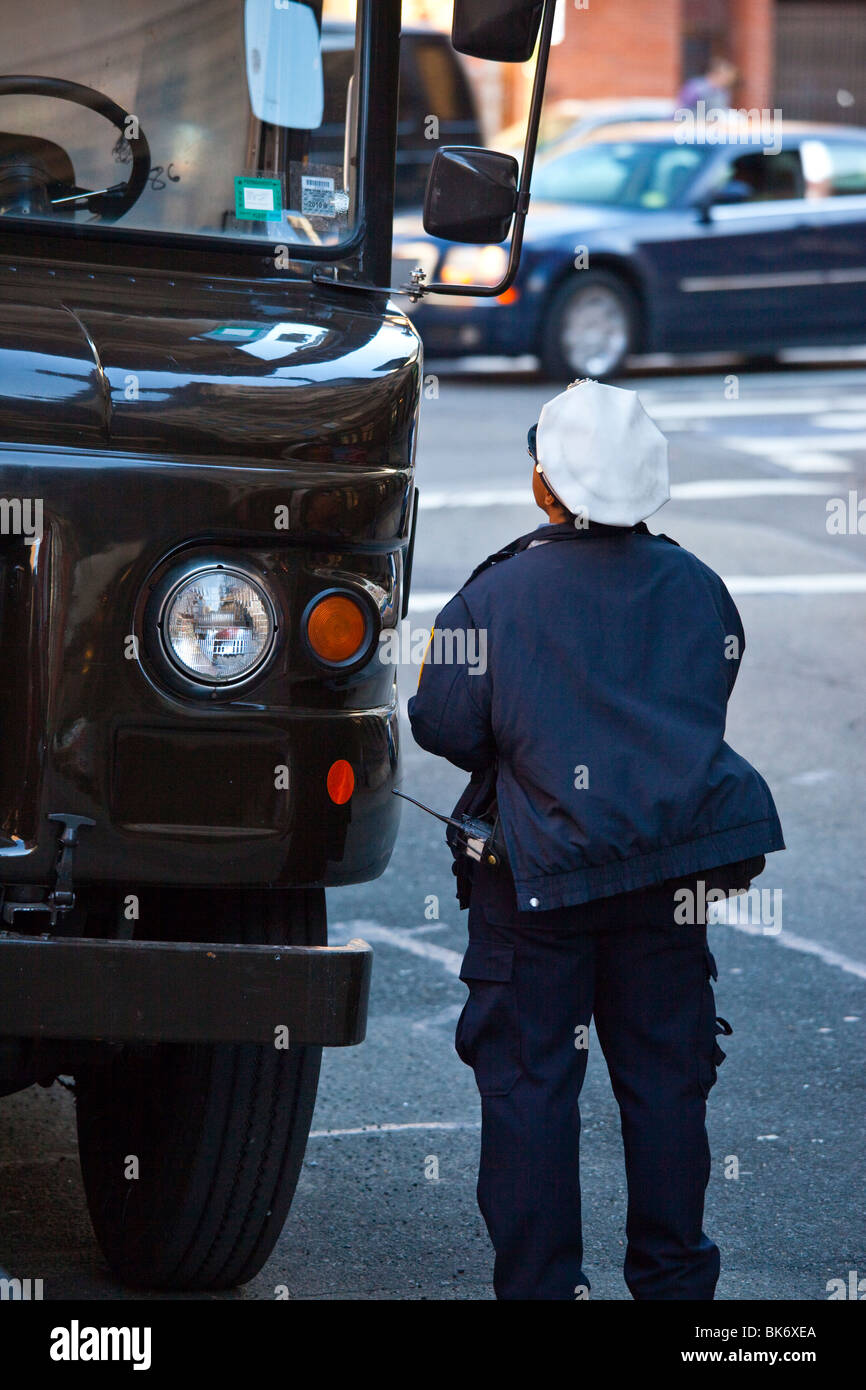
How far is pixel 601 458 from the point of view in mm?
3164

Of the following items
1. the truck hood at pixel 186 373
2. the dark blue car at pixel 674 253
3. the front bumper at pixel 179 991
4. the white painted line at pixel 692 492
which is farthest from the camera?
the dark blue car at pixel 674 253

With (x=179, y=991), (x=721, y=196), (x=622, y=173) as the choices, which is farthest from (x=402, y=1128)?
(x=622, y=173)

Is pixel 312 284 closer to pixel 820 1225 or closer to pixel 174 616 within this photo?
pixel 174 616

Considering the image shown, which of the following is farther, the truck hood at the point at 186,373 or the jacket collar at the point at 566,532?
the jacket collar at the point at 566,532

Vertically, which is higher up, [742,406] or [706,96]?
[706,96]

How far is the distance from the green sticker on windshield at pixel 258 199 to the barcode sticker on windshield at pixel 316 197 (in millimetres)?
56

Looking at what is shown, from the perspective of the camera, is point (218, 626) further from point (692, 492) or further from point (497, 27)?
point (692, 492)

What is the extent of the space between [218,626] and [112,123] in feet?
4.25

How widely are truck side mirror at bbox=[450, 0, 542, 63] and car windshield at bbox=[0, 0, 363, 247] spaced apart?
0.93 ft

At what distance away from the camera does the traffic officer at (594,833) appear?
122 inches

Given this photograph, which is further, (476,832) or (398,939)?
(398,939)

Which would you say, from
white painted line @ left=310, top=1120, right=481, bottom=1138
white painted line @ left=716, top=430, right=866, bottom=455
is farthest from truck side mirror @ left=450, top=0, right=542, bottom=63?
white painted line @ left=716, top=430, right=866, bottom=455

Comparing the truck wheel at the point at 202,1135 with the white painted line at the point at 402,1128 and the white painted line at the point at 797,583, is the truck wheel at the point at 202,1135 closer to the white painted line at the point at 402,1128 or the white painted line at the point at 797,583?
the white painted line at the point at 402,1128

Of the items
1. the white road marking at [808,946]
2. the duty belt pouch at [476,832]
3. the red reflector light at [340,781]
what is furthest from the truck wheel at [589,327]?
the red reflector light at [340,781]
